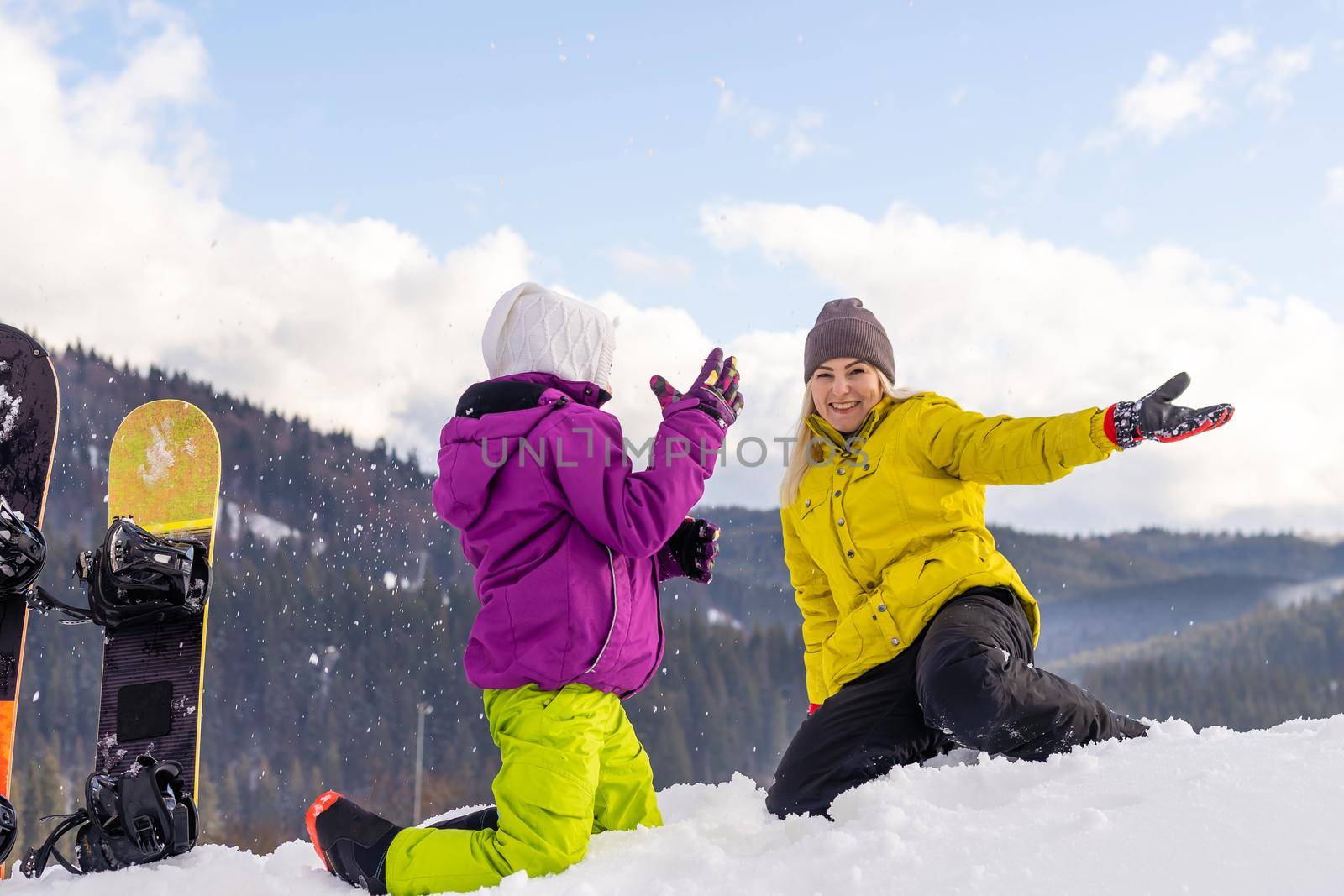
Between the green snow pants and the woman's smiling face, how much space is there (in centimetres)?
137

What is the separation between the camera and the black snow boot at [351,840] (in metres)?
2.32

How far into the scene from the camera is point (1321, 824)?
1.64m

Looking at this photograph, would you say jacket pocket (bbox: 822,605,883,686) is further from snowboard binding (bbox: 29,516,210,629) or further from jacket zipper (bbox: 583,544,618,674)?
snowboard binding (bbox: 29,516,210,629)

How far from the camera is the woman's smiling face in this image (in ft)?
11.1

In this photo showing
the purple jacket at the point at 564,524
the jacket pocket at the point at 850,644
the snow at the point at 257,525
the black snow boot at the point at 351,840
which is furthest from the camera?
the snow at the point at 257,525

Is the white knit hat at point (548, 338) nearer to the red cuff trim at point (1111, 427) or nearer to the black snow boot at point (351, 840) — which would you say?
the black snow boot at point (351, 840)

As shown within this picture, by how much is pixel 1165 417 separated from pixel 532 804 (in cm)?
193

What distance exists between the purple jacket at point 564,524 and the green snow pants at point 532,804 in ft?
0.25

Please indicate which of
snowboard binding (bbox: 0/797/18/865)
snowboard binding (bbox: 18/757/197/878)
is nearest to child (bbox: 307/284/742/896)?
snowboard binding (bbox: 18/757/197/878)

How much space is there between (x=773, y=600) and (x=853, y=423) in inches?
5155

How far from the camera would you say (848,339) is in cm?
339

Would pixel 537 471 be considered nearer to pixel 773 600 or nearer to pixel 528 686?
pixel 528 686

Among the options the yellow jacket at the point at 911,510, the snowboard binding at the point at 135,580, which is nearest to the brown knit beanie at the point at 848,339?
the yellow jacket at the point at 911,510

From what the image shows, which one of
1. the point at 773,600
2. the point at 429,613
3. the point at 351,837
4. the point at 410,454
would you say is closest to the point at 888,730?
the point at 351,837
